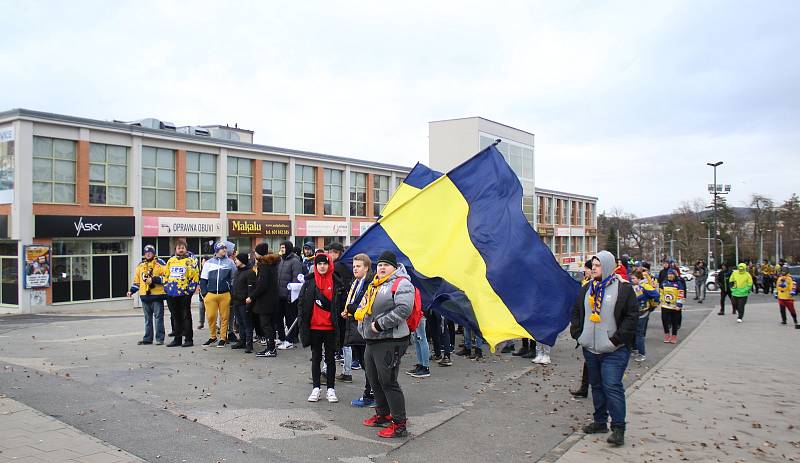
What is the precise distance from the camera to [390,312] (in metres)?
6.54

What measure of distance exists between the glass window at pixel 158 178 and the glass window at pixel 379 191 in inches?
640

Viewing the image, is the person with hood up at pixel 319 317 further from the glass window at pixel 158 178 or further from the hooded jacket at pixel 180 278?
the glass window at pixel 158 178

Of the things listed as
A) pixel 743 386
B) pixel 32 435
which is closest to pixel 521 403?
pixel 743 386

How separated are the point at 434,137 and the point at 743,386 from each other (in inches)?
1264

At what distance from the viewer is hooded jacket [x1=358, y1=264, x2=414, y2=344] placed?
6523 mm

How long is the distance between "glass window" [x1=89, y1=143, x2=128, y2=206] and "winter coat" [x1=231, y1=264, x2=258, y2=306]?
19.4 m

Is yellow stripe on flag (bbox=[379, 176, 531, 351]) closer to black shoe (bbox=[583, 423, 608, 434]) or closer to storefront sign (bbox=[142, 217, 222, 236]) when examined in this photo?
black shoe (bbox=[583, 423, 608, 434])

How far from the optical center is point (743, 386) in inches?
371

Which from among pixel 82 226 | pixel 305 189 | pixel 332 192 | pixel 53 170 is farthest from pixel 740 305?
pixel 332 192

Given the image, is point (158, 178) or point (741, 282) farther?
point (158, 178)

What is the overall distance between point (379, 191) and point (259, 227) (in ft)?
39.6

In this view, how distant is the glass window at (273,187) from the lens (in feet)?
120

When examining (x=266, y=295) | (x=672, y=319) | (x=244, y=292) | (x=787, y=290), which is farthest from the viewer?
(x=787, y=290)

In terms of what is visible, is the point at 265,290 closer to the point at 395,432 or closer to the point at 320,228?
the point at 395,432
